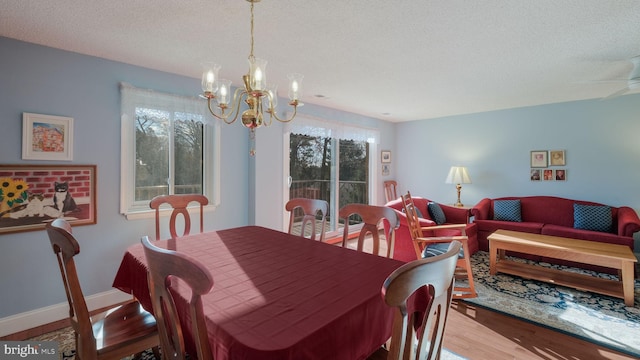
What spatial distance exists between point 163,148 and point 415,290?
317 centimetres

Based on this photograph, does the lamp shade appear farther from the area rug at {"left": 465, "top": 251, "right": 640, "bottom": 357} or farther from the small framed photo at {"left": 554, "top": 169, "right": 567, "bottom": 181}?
the area rug at {"left": 465, "top": 251, "right": 640, "bottom": 357}

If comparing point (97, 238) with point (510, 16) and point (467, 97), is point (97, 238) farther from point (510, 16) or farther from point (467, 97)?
point (467, 97)

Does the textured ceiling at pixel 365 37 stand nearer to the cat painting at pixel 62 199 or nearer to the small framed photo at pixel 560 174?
the cat painting at pixel 62 199

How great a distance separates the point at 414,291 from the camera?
80cm

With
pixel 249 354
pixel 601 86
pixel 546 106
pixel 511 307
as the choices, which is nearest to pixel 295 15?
pixel 249 354

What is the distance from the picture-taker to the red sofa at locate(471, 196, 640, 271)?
3540 mm

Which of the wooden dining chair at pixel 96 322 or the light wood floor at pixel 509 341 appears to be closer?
the wooden dining chair at pixel 96 322

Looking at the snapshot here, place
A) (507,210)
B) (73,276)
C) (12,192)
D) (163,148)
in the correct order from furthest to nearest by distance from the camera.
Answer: (507,210), (163,148), (12,192), (73,276)

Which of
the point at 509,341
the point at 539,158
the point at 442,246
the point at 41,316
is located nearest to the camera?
the point at 509,341

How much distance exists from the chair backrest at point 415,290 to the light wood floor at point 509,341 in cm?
151

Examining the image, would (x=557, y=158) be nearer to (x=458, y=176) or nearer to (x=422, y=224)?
(x=458, y=176)

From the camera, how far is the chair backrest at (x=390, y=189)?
241 inches

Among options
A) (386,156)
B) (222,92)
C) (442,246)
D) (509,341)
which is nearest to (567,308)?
(509,341)

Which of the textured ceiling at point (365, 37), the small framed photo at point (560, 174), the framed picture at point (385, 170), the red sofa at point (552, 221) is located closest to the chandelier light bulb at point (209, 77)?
the textured ceiling at point (365, 37)
